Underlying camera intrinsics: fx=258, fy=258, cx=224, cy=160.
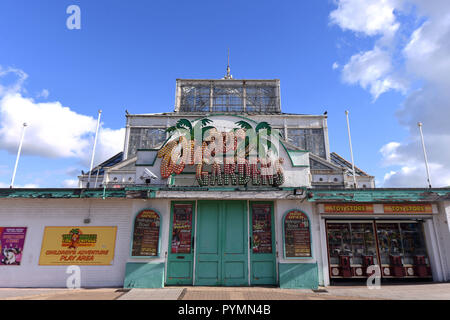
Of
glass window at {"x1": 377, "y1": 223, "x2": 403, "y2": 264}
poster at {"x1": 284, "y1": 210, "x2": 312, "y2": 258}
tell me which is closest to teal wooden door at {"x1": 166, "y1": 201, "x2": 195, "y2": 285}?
poster at {"x1": 284, "y1": 210, "x2": 312, "y2": 258}

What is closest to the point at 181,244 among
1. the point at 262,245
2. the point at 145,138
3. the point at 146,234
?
the point at 146,234

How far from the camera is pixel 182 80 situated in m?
37.2

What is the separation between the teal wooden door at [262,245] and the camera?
31.9ft

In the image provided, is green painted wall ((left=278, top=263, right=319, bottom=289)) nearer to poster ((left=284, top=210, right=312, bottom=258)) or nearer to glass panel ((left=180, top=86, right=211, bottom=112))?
poster ((left=284, top=210, right=312, bottom=258))

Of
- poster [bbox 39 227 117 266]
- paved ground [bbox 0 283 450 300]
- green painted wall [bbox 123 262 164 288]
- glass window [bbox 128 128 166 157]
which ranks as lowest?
paved ground [bbox 0 283 450 300]

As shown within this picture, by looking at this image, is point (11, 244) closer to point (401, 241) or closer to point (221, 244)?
point (221, 244)

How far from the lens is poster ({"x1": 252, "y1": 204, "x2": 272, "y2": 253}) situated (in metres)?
9.96

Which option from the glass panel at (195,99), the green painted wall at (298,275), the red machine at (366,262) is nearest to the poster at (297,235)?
the green painted wall at (298,275)

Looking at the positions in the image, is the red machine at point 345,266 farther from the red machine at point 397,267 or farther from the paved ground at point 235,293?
the red machine at point 397,267

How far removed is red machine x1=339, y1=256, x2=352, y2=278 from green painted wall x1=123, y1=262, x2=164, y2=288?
274 inches

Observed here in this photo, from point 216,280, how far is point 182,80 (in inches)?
1275

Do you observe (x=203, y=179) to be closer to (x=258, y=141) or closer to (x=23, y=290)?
(x=258, y=141)

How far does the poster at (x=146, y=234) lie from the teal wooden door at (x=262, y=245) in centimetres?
368
